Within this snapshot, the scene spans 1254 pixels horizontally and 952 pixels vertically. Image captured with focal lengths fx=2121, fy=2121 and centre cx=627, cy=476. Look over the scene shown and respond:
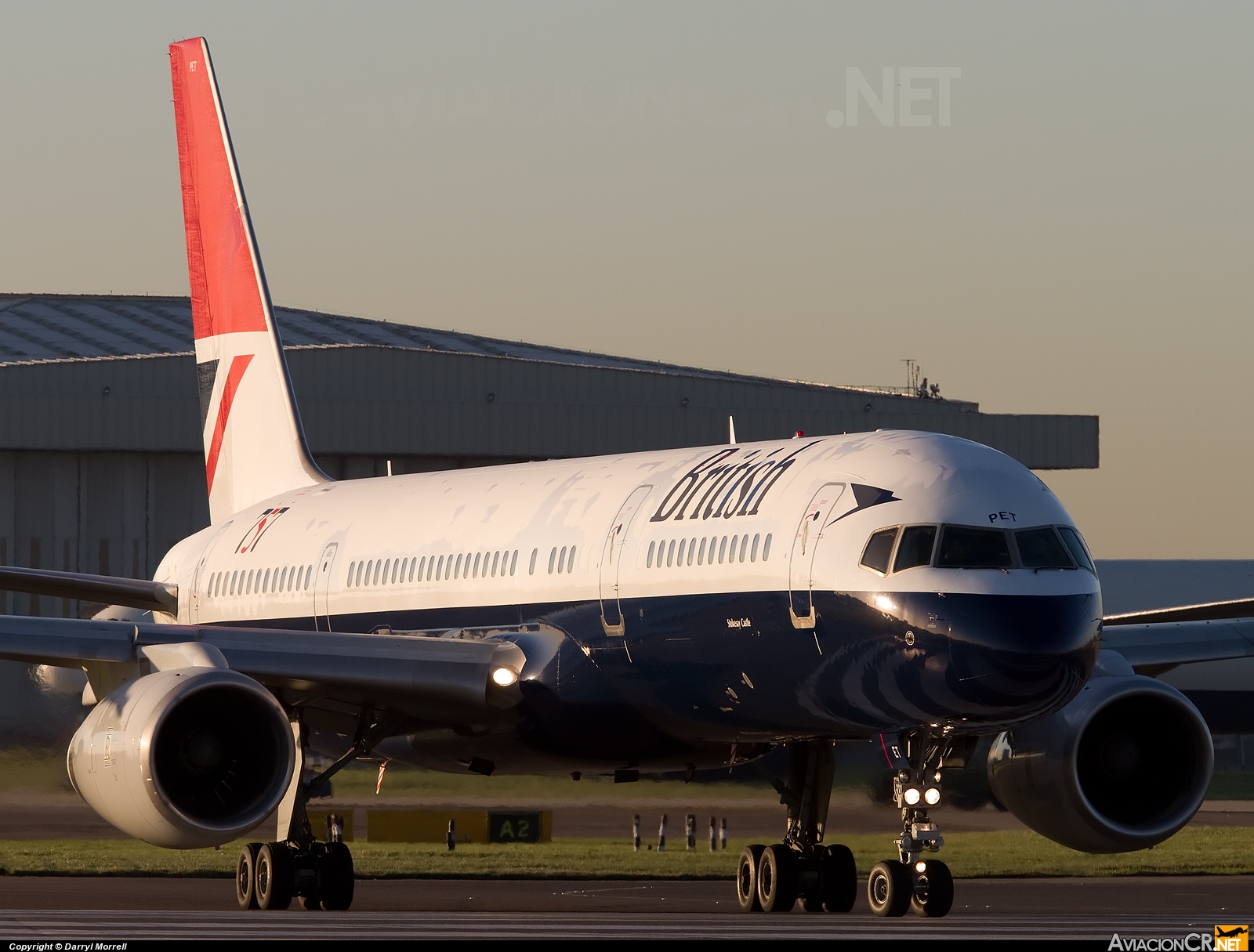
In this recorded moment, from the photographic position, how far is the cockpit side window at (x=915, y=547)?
1770cm

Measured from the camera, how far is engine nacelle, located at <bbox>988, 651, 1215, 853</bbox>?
21.3 m

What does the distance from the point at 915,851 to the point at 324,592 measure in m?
10.1

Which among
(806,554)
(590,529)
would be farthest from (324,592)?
(806,554)

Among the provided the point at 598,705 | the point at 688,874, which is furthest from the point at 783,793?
the point at 688,874

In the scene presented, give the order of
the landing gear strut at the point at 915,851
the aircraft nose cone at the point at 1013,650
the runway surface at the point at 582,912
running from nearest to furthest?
the aircraft nose cone at the point at 1013,650
the runway surface at the point at 582,912
the landing gear strut at the point at 915,851

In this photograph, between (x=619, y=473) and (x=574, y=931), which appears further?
(x=619, y=473)

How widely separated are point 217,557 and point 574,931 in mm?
13207

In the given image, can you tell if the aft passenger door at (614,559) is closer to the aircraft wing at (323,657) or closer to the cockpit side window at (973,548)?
the aircraft wing at (323,657)

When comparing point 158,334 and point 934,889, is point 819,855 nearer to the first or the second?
point 934,889

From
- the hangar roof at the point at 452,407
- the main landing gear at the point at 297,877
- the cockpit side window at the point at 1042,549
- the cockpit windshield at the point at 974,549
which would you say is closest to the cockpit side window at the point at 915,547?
the cockpit windshield at the point at 974,549

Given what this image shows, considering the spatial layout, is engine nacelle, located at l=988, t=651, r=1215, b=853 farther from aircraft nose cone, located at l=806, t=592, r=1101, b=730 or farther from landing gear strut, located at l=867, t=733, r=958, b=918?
aircraft nose cone, located at l=806, t=592, r=1101, b=730

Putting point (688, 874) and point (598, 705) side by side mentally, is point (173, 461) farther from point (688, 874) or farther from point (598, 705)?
point (598, 705)

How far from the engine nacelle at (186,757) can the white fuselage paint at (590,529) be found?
359 cm

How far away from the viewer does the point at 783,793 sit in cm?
2228
